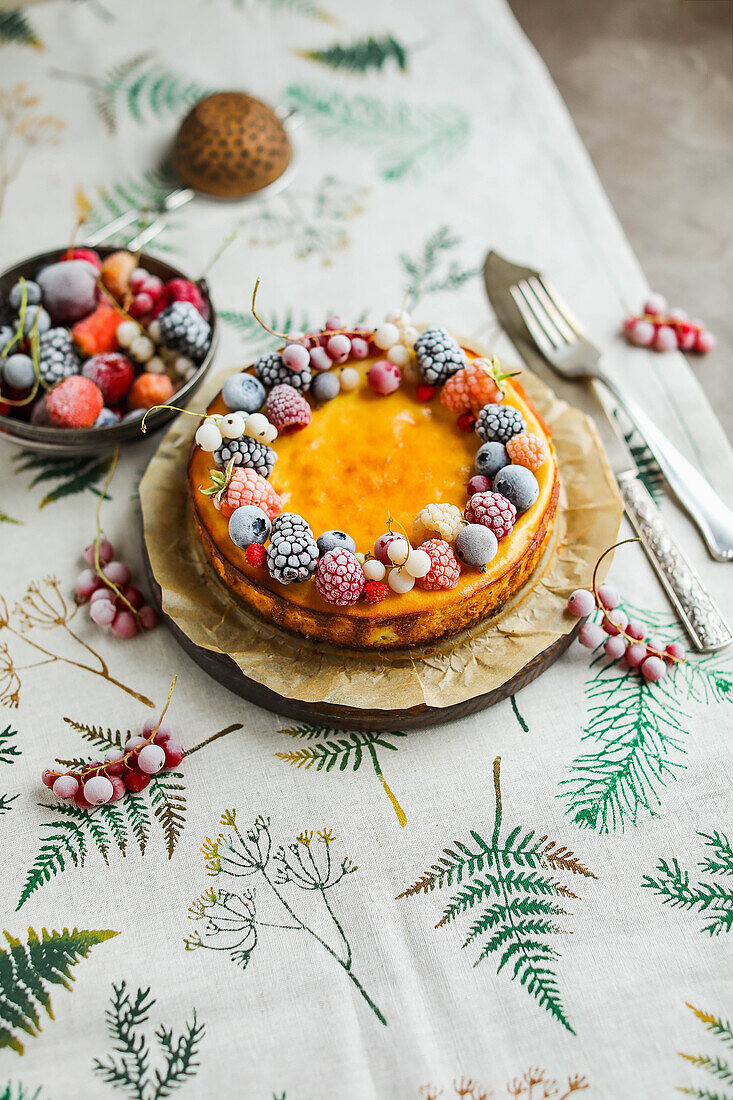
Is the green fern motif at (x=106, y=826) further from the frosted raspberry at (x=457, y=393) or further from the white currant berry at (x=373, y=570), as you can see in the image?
the frosted raspberry at (x=457, y=393)

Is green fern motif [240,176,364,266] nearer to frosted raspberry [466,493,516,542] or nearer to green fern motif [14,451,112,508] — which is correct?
green fern motif [14,451,112,508]

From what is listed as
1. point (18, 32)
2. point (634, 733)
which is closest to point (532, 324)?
point (634, 733)

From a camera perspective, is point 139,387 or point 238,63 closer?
point 139,387

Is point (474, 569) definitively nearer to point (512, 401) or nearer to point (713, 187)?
point (512, 401)

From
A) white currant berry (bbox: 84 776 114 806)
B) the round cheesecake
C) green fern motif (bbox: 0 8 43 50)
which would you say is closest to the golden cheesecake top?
the round cheesecake

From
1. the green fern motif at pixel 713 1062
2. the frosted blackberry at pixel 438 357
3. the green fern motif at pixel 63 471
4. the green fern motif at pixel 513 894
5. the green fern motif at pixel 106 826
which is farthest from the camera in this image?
the green fern motif at pixel 63 471

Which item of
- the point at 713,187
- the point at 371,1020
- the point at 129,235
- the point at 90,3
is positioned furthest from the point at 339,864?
the point at 90,3

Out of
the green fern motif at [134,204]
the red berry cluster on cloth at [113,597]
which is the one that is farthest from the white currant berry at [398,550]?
the green fern motif at [134,204]
